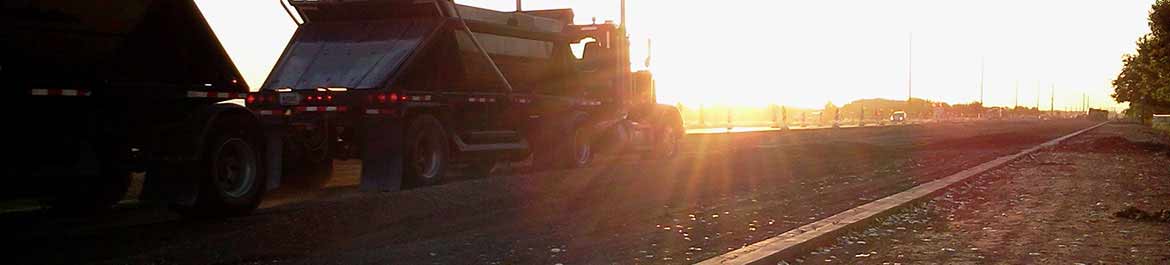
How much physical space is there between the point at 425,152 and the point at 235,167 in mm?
4396

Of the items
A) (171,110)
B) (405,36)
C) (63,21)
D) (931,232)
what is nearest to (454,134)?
(405,36)

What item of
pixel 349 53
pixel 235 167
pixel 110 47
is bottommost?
pixel 235 167

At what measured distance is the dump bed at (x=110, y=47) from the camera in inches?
380

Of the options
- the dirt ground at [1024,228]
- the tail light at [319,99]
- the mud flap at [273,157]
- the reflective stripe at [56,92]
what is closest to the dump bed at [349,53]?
the tail light at [319,99]

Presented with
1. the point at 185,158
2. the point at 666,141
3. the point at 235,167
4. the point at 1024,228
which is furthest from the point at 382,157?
the point at 666,141

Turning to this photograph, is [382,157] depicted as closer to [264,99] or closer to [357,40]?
[264,99]

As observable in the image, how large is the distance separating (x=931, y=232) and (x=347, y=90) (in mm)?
8151

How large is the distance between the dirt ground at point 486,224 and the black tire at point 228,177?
22cm

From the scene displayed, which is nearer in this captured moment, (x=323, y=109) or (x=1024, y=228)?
(x=1024, y=228)

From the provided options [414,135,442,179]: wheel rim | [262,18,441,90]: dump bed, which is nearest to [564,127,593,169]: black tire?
[414,135,442,179]: wheel rim

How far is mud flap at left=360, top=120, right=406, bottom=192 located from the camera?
14.3 m

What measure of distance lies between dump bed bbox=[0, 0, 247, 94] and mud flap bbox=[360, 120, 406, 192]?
2473 millimetres

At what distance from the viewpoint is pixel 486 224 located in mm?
9875

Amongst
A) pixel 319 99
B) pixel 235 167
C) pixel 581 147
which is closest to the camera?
pixel 235 167
